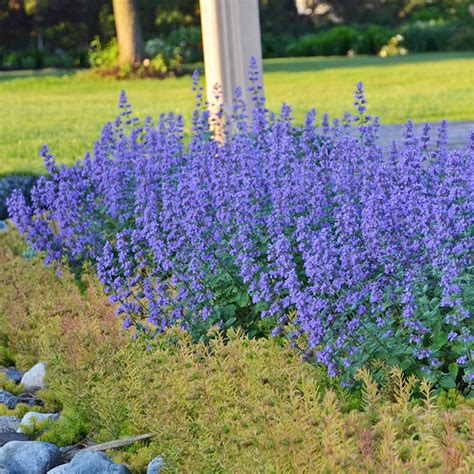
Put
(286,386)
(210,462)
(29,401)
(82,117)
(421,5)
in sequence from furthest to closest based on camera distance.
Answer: (421,5)
(82,117)
(29,401)
(286,386)
(210,462)

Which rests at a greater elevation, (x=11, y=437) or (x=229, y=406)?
(x=229, y=406)

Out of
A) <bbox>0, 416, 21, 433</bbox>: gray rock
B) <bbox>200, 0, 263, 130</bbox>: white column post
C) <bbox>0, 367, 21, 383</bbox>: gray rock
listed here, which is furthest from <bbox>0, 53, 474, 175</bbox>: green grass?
<bbox>0, 416, 21, 433</bbox>: gray rock

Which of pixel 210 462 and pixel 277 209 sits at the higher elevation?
pixel 277 209

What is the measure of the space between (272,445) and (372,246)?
1183 mm

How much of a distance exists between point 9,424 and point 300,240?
55.7 inches

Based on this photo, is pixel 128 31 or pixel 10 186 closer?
pixel 10 186

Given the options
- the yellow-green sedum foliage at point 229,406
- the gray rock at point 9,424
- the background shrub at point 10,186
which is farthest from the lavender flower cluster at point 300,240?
the background shrub at point 10,186

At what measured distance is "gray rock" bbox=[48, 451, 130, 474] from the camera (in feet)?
10.9

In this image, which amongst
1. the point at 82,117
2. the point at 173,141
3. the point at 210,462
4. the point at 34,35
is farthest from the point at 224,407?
the point at 34,35

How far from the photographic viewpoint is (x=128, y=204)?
220 inches

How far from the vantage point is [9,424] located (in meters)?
4.13

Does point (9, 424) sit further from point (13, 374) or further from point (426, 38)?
point (426, 38)

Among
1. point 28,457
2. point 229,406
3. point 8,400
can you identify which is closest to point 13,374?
point 8,400

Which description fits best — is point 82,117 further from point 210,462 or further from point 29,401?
point 210,462
